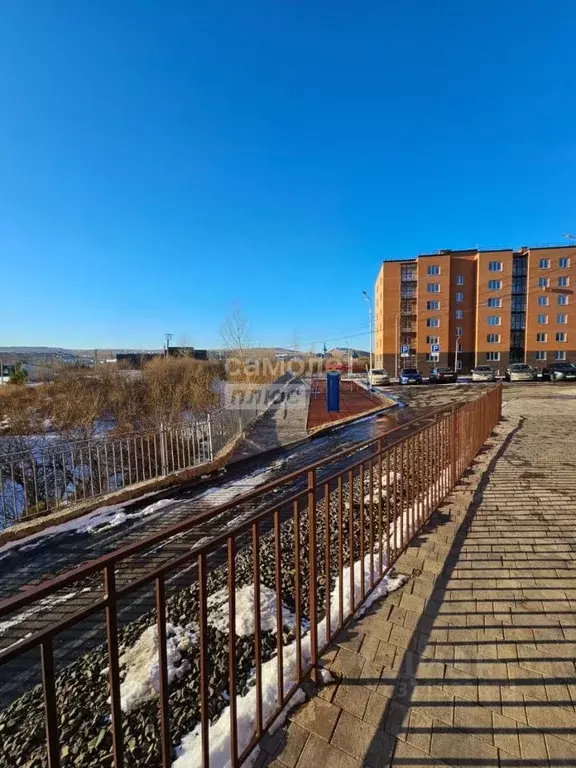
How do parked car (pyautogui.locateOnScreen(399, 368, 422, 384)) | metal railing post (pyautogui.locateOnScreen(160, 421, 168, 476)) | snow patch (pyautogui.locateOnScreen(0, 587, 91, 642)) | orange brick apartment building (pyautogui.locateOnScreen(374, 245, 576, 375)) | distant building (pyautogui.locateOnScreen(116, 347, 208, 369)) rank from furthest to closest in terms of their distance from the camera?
orange brick apartment building (pyautogui.locateOnScreen(374, 245, 576, 375)) < parked car (pyautogui.locateOnScreen(399, 368, 422, 384)) < distant building (pyautogui.locateOnScreen(116, 347, 208, 369)) < metal railing post (pyautogui.locateOnScreen(160, 421, 168, 476)) < snow patch (pyautogui.locateOnScreen(0, 587, 91, 642))

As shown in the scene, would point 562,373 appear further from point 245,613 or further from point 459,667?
point 245,613

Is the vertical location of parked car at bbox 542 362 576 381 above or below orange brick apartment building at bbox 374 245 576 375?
below

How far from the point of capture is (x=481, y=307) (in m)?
45.2

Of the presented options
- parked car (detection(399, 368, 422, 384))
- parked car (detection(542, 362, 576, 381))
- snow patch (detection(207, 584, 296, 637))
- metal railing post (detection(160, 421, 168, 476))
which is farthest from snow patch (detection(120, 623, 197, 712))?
parked car (detection(542, 362, 576, 381))

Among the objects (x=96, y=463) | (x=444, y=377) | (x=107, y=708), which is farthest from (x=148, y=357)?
(x=107, y=708)

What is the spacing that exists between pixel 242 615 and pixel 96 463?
5.63 metres

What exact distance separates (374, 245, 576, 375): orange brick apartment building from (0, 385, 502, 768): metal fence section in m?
44.8

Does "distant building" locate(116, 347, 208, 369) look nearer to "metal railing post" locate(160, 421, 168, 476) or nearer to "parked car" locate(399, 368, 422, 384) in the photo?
"parked car" locate(399, 368, 422, 384)

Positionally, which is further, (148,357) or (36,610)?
(148,357)

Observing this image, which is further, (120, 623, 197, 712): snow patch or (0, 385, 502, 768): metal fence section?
(120, 623, 197, 712): snow patch

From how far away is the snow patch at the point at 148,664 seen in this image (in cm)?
209

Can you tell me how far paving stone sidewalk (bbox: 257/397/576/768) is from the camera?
1566 mm

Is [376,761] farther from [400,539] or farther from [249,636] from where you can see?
[400,539]

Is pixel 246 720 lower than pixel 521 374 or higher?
lower
